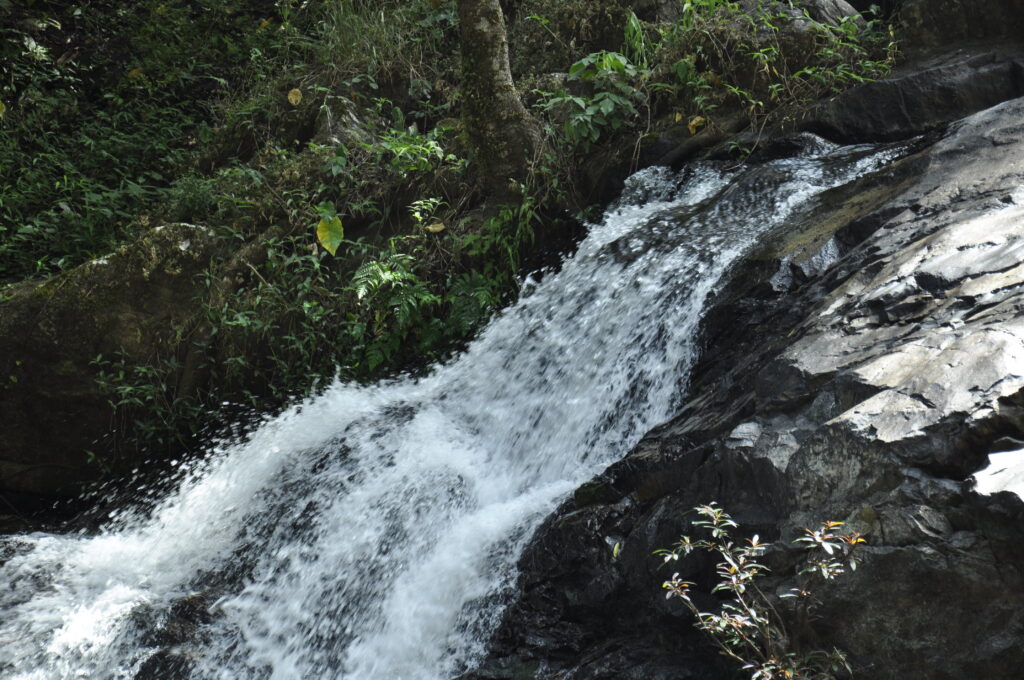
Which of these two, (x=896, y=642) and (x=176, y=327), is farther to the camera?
(x=176, y=327)

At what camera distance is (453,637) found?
3.55m

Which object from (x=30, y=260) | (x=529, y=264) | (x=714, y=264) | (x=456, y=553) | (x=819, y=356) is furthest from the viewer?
(x=30, y=260)

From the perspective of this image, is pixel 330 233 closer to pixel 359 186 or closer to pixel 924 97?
pixel 359 186

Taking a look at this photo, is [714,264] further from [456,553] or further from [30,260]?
[30,260]

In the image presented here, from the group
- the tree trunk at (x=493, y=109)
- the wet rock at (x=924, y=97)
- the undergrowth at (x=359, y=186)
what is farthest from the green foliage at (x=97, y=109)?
the wet rock at (x=924, y=97)

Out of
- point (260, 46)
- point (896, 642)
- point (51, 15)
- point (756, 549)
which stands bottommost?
point (896, 642)

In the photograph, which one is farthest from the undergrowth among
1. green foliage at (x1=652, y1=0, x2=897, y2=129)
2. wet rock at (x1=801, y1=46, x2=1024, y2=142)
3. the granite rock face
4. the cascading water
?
the granite rock face

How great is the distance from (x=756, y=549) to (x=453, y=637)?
1565mm

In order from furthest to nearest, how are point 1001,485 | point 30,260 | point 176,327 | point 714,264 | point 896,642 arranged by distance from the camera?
point 30,260 → point 176,327 → point 714,264 → point 896,642 → point 1001,485

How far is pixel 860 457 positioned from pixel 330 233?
4.51 metres

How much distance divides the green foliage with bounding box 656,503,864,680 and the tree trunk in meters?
3.98

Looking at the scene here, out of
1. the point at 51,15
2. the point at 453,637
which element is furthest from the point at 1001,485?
the point at 51,15

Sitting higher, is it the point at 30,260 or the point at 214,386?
the point at 30,260

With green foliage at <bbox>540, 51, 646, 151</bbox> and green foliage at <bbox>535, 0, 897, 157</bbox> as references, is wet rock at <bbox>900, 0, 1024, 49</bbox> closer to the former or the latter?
green foliage at <bbox>535, 0, 897, 157</bbox>
